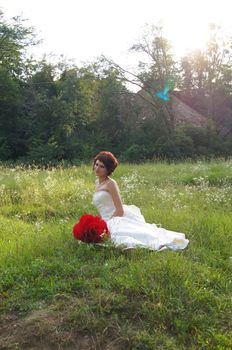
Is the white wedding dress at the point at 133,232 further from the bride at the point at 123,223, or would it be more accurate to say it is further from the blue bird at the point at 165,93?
the blue bird at the point at 165,93

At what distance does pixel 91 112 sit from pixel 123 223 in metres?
27.1

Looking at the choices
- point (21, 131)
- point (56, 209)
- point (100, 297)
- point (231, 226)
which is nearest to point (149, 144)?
point (21, 131)

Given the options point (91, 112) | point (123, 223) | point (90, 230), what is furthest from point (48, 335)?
point (91, 112)

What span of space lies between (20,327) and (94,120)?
95.1 ft

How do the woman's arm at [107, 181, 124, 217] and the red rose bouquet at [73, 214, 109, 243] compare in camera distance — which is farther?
the woman's arm at [107, 181, 124, 217]

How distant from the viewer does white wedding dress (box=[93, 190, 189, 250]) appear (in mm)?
5414

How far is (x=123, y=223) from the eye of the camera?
5898 millimetres

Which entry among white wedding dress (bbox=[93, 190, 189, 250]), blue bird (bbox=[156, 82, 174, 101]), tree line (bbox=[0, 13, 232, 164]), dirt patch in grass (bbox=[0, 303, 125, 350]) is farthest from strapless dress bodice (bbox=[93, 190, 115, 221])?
blue bird (bbox=[156, 82, 174, 101])

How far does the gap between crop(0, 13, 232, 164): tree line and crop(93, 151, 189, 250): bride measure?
21709mm

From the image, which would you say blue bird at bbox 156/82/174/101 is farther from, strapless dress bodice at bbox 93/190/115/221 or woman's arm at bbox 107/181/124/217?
woman's arm at bbox 107/181/124/217

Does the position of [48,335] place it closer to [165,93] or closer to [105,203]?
[105,203]

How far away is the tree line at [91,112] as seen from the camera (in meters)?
29.2

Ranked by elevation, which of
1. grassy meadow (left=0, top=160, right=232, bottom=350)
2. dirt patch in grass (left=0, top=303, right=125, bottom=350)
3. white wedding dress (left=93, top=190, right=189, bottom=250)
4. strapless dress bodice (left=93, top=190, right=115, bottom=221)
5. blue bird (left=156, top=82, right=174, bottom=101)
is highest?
blue bird (left=156, top=82, right=174, bottom=101)

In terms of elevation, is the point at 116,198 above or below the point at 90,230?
above
